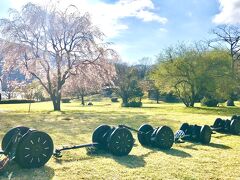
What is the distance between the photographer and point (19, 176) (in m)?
8.27

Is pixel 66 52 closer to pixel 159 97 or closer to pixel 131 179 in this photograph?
pixel 131 179

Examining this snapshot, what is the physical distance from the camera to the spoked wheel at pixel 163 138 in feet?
40.4

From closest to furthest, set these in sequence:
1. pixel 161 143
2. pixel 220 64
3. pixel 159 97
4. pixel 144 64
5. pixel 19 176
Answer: pixel 19 176
pixel 161 143
pixel 220 64
pixel 159 97
pixel 144 64

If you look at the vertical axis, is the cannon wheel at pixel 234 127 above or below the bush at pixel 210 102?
below

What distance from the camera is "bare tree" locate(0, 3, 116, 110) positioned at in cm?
3325

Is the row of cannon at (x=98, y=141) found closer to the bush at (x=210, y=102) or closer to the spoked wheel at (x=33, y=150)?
the spoked wheel at (x=33, y=150)

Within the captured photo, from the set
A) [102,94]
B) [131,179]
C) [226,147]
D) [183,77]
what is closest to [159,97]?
[102,94]

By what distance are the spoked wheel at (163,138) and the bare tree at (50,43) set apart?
22.7 metres

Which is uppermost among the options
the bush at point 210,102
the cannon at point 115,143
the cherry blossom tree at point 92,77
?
the cherry blossom tree at point 92,77

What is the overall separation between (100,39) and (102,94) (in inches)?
1996

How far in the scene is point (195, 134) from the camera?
579 inches

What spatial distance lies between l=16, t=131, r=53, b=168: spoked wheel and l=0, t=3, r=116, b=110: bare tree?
24989mm

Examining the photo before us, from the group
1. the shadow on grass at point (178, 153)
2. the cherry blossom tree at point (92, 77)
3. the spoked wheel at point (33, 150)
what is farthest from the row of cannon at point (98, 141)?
the cherry blossom tree at point (92, 77)

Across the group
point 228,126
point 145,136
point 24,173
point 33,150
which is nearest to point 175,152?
A: point 145,136
